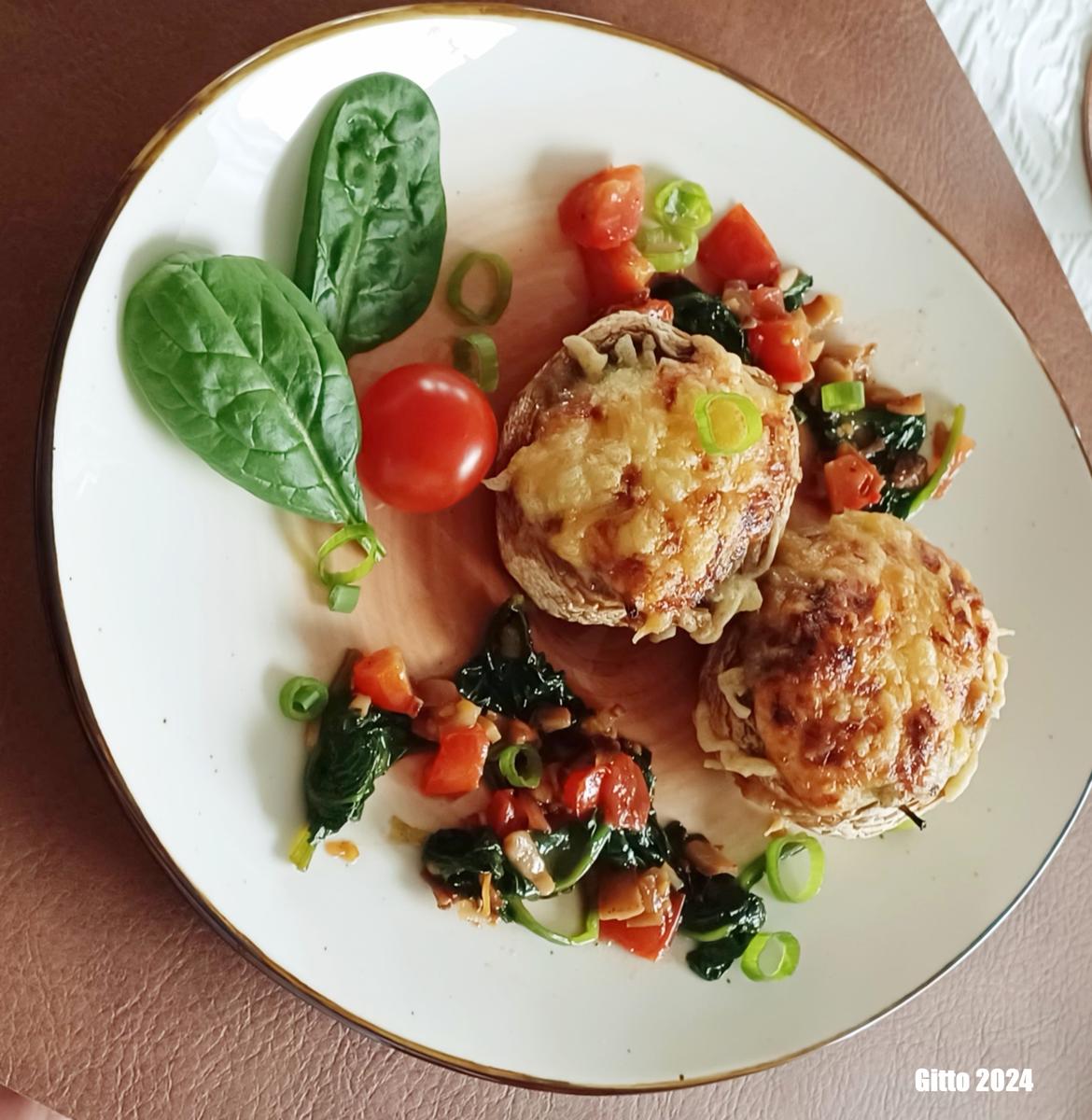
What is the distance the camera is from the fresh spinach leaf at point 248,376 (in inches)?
72.1

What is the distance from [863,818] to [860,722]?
0.33m

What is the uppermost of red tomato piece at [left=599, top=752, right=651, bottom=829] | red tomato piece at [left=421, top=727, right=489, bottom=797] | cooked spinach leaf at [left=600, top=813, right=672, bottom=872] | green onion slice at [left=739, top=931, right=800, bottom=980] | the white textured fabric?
the white textured fabric

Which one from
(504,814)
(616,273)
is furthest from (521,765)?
(616,273)

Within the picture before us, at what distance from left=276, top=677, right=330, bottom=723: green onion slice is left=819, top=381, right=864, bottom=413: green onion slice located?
152cm

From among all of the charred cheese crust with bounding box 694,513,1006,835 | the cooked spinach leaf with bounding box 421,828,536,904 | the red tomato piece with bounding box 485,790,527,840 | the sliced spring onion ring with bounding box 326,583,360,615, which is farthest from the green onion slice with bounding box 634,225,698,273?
the cooked spinach leaf with bounding box 421,828,536,904

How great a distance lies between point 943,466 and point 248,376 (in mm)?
1915

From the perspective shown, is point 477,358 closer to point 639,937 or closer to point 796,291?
point 796,291

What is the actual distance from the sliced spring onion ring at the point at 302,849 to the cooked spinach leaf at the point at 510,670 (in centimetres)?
48

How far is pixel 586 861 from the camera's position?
2.39 metres

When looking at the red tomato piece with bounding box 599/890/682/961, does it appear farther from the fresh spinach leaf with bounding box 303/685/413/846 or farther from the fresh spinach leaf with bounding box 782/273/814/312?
the fresh spinach leaf with bounding box 782/273/814/312

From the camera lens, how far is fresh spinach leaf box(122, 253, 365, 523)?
1.83 metres

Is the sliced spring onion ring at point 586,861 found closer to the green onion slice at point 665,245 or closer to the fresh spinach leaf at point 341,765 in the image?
the fresh spinach leaf at point 341,765

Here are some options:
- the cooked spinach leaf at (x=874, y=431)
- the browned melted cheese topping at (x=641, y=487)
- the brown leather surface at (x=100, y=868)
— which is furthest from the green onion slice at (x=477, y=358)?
the cooked spinach leaf at (x=874, y=431)

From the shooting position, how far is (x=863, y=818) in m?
2.55
